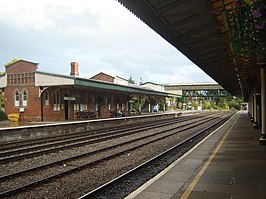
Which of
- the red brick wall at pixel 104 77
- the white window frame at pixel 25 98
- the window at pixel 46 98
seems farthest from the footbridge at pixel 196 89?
the white window frame at pixel 25 98

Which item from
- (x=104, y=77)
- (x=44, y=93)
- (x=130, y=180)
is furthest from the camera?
(x=104, y=77)

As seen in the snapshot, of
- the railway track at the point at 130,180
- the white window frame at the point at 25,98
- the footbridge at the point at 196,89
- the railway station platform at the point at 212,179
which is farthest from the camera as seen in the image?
the footbridge at the point at 196,89

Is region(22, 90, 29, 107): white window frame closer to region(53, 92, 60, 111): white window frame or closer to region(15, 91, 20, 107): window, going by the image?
region(15, 91, 20, 107): window

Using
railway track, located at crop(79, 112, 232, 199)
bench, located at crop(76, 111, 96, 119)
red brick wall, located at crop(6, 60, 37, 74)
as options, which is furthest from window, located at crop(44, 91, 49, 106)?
railway track, located at crop(79, 112, 232, 199)

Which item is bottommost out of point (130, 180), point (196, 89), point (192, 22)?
point (130, 180)

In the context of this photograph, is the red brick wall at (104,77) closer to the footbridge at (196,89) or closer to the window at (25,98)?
the window at (25,98)

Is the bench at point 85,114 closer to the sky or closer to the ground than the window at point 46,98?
closer to the ground

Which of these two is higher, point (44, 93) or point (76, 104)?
point (44, 93)

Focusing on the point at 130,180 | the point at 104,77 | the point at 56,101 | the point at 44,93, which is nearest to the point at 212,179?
the point at 130,180

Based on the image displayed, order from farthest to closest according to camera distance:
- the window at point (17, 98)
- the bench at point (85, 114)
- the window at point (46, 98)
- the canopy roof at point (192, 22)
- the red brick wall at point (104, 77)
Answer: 1. the red brick wall at point (104, 77)
2. the bench at point (85, 114)
3. the window at point (17, 98)
4. the window at point (46, 98)
5. the canopy roof at point (192, 22)

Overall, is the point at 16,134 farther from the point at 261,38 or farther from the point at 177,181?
the point at 261,38

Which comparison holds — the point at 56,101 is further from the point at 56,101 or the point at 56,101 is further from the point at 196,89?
the point at 196,89

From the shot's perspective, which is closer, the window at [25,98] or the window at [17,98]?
the window at [25,98]

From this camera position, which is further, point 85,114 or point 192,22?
point 85,114
